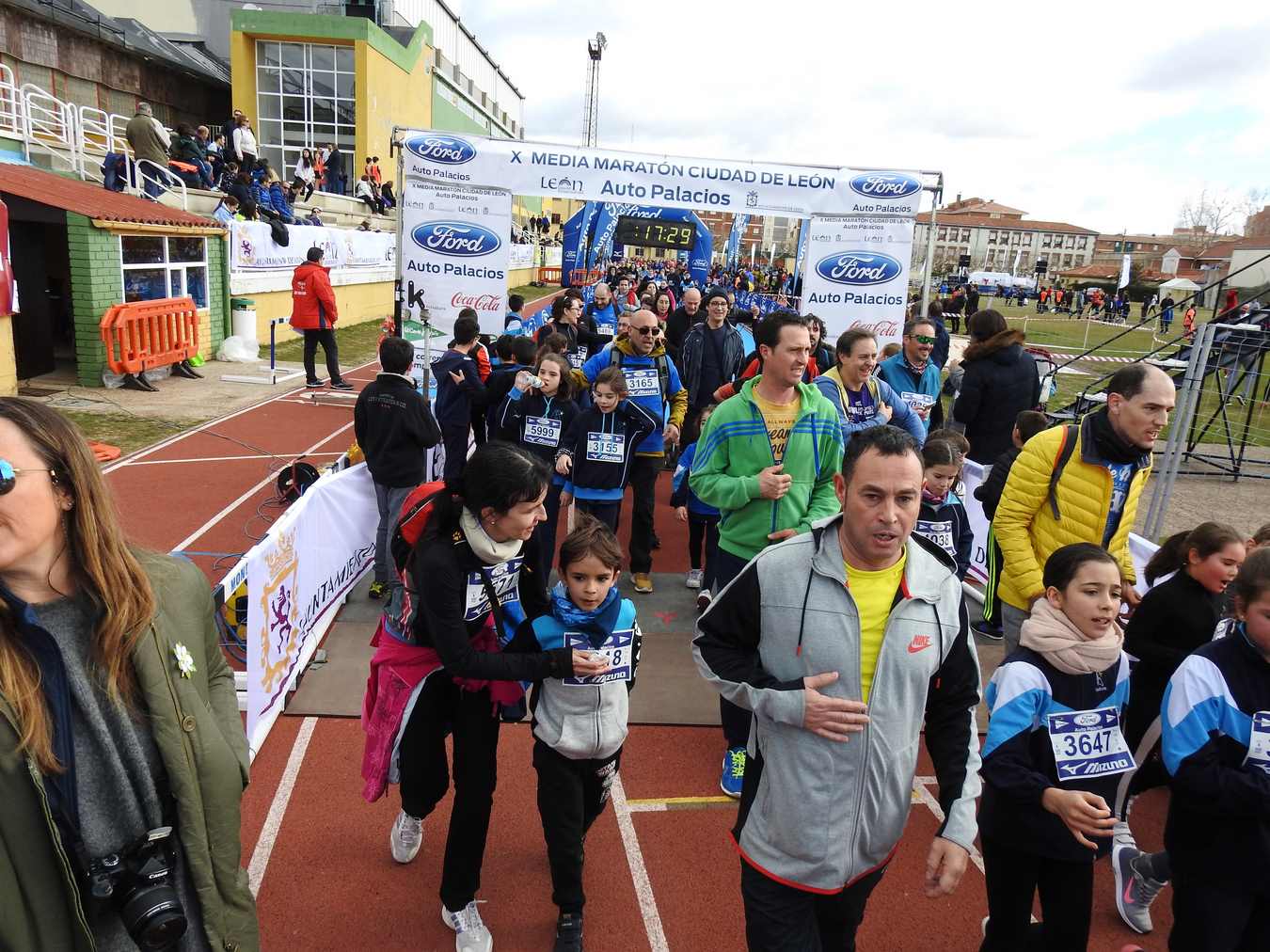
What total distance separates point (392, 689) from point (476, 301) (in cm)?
687

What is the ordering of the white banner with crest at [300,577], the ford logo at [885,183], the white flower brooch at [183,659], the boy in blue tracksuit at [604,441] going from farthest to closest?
1. the ford logo at [885,183]
2. the boy in blue tracksuit at [604,441]
3. the white banner with crest at [300,577]
4. the white flower brooch at [183,659]

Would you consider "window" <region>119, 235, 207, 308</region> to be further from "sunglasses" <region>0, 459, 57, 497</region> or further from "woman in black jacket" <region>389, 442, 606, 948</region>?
"sunglasses" <region>0, 459, 57, 497</region>

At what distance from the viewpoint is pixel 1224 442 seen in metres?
14.1

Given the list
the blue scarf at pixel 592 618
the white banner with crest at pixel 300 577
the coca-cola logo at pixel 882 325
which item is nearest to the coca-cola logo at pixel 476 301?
the white banner with crest at pixel 300 577

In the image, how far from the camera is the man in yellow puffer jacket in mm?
3654

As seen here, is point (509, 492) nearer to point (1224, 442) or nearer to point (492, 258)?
point (492, 258)

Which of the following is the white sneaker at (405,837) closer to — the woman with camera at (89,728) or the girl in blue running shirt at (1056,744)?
the woman with camera at (89,728)

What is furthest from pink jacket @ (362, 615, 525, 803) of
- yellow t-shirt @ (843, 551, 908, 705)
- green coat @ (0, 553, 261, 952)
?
yellow t-shirt @ (843, 551, 908, 705)

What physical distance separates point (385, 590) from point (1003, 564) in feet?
14.7

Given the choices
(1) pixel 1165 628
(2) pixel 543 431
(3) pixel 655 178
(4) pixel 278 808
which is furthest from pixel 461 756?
(3) pixel 655 178

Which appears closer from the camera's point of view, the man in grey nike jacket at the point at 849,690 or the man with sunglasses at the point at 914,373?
the man in grey nike jacket at the point at 849,690

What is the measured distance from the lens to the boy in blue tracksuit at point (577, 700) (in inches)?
120

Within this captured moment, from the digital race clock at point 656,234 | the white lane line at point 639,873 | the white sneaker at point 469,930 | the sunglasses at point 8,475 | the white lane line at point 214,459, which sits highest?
the digital race clock at point 656,234

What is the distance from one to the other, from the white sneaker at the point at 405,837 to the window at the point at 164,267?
14.1m
